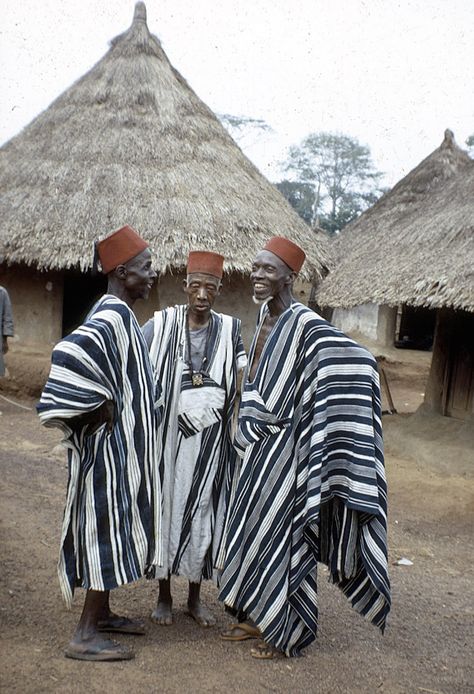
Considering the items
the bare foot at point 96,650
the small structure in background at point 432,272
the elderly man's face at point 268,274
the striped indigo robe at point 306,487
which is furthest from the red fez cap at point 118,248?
the small structure in background at point 432,272

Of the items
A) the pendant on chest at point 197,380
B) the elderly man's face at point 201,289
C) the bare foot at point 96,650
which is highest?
the elderly man's face at point 201,289

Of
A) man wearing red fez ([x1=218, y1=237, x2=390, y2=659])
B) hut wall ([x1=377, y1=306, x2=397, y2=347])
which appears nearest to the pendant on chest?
man wearing red fez ([x1=218, y1=237, x2=390, y2=659])

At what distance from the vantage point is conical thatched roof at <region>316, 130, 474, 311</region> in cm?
757

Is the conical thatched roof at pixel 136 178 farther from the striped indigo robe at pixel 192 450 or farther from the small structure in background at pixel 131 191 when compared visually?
the striped indigo robe at pixel 192 450

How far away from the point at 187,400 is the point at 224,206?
6.72m

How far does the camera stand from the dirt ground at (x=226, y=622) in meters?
2.74

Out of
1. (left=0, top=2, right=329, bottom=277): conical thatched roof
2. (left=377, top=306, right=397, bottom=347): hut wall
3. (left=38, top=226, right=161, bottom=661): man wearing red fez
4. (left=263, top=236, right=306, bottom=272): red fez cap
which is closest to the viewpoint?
(left=38, top=226, right=161, bottom=661): man wearing red fez

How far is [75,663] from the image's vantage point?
2770 mm

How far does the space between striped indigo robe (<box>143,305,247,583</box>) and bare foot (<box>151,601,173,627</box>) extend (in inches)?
7.8

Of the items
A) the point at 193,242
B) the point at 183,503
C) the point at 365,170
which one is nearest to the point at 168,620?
the point at 183,503

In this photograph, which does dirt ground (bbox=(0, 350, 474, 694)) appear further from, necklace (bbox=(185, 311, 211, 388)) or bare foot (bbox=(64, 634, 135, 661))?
necklace (bbox=(185, 311, 211, 388))

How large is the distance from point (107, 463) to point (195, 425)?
580 millimetres

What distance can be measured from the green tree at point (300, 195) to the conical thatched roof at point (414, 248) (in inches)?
952

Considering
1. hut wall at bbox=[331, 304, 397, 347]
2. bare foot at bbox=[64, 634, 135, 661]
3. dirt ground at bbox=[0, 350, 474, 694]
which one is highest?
hut wall at bbox=[331, 304, 397, 347]
